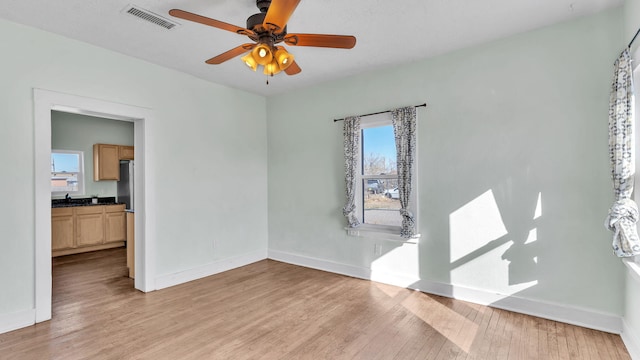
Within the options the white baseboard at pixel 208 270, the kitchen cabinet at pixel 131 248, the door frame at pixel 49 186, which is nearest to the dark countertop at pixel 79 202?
the kitchen cabinet at pixel 131 248

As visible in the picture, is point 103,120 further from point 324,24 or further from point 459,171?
point 459,171

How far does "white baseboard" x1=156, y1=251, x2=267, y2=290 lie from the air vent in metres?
2.91

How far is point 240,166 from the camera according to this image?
5.05m

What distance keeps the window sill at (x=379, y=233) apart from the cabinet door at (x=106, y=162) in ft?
16.7

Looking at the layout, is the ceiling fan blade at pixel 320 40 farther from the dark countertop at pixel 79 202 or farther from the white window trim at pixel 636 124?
the dark countertop at pixel 79 202

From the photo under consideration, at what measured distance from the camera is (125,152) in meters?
6.68

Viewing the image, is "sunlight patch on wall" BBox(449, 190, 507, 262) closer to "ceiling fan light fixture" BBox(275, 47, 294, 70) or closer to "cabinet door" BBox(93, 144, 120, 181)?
"ceiling fan light fixture" BBox(275, 47, 294, 70)

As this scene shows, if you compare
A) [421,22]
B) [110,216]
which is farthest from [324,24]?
[110,216]

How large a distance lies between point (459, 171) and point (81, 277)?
516 cm

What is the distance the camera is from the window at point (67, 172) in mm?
6078

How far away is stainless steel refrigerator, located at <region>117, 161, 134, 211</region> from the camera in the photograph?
639 centimetres

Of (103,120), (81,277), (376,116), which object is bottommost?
(81,277)

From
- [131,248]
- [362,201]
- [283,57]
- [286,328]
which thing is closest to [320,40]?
[283,57]

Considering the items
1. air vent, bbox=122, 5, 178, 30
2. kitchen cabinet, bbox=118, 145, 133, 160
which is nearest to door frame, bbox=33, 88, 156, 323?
air vent, bbox=122, 5, 178, 30
